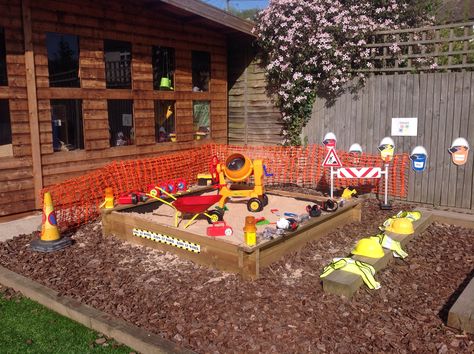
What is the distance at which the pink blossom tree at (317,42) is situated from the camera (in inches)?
374

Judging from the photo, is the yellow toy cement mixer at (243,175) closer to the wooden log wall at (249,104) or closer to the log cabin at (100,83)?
the log cabin at (100,83)

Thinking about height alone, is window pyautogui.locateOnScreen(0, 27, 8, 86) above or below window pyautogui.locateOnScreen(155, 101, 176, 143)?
above

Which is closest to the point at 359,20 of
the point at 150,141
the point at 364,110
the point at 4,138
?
the point at 364,110

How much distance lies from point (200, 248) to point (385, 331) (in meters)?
2.34

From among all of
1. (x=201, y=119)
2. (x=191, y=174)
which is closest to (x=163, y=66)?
(x=201, y=119)

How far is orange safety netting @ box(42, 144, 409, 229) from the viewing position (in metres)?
7.55

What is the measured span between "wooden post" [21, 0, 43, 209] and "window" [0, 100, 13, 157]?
334 mm

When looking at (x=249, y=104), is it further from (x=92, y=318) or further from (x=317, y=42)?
(x=92, y=318)

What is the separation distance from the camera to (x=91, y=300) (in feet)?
14.8

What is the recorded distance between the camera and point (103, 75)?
8688 millimetres

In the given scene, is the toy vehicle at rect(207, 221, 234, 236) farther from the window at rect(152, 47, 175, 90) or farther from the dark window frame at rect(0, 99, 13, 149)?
the window at rect(152, 47, 175, 90)

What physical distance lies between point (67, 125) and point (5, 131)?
3.70 ft

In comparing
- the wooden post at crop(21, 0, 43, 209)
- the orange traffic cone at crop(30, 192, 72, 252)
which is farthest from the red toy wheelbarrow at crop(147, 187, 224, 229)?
the wooden post at crop(21, 0, 43, 209)

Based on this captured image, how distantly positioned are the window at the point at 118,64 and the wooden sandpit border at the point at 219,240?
10.2 feet
